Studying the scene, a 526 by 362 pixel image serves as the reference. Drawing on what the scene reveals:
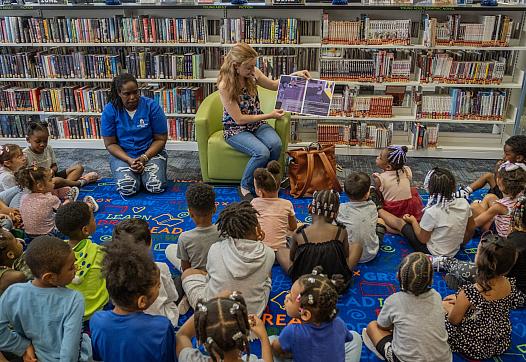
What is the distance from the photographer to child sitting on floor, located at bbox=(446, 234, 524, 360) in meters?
2.20

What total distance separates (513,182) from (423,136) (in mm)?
2107

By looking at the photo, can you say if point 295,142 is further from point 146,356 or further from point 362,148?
point 146,356

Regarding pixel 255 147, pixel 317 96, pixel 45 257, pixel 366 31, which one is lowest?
pixel 255 147

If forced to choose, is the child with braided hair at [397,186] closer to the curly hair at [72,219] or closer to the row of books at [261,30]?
the row of books at [261,30]

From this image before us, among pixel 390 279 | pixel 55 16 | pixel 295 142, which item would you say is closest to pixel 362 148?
pixel 295 142

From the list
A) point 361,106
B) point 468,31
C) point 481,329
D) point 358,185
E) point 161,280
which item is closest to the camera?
point 481,329

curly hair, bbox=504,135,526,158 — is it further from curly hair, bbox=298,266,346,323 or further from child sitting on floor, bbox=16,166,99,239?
child sitting on floor, bbox=16,166,99,239

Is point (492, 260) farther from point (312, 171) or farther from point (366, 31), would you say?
point (366, 31)

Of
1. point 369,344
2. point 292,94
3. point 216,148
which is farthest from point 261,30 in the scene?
point 369,344

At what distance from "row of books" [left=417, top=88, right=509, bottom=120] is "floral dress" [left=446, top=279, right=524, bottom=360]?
123 inches

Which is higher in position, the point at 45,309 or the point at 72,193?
the point at 45,309

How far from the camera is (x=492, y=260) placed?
2.18 m

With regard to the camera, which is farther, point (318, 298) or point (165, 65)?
point (165, 65)

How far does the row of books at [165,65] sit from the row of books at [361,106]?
5.03 ft
